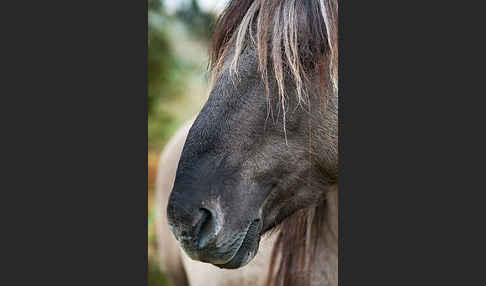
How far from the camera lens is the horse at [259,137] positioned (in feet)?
6.76

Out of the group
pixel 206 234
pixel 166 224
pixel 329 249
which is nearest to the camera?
pixel 206 234

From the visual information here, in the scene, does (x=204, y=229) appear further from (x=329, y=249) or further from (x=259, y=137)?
(x=329, y=249)

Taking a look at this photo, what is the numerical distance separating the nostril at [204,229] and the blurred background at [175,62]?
842mm

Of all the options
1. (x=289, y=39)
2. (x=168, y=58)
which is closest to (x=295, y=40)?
(x=289, y=39)

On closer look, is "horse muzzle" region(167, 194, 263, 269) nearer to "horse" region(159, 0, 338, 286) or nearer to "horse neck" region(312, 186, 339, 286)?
"horse" region(159, 0, 338, 286)

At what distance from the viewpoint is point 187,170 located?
2.09 meters

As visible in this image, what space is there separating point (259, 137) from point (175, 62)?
3.40 ft

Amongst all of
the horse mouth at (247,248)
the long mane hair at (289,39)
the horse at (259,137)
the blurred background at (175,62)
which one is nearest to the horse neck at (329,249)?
the horse at (259,137)

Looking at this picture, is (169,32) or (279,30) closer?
(279,30)

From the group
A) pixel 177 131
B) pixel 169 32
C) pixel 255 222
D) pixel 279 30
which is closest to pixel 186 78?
pixel 169 32

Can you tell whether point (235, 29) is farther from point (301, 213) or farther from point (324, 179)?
point (301, 213)

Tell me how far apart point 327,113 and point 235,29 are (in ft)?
1.83

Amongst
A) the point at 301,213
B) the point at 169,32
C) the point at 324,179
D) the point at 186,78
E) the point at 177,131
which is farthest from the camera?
the point at 177,131

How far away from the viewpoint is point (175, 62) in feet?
9.75
